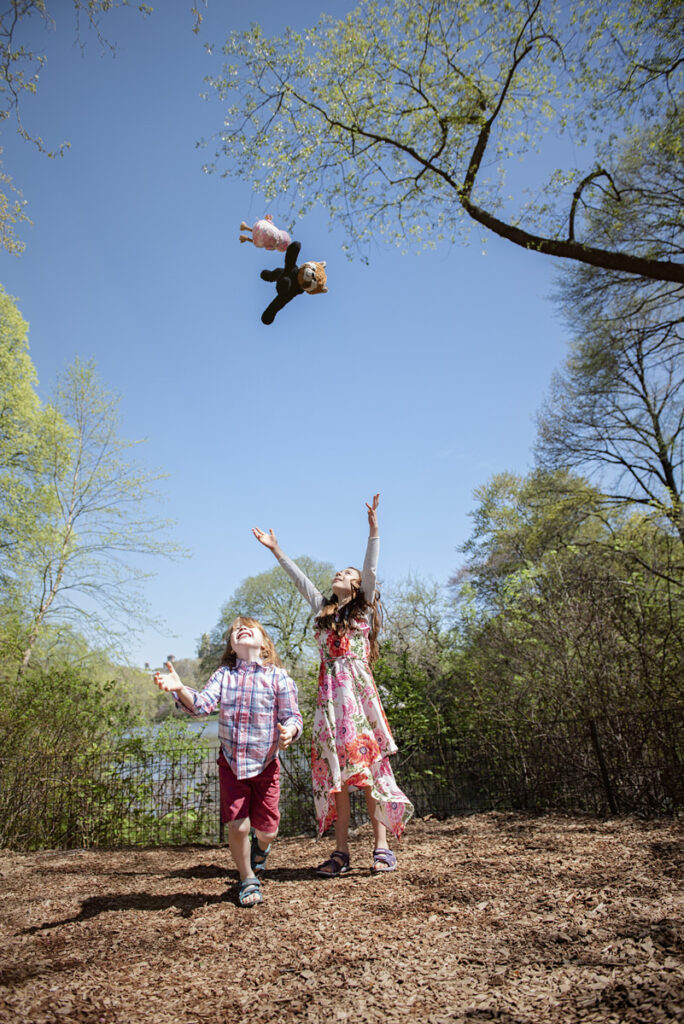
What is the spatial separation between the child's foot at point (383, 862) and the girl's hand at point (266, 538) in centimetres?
182

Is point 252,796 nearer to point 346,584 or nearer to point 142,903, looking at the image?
point 142,903

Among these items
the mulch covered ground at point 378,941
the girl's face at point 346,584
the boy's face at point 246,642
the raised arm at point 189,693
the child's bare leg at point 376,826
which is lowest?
the mulch covered ground at point 378,941

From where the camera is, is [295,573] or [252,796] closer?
[252,796]

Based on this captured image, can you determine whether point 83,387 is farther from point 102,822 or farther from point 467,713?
point 467,713

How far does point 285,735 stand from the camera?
2920 mm

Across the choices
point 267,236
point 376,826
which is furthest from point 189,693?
point 267,236

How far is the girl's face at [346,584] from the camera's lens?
3.49m

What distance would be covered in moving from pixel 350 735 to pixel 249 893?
0.89 meters

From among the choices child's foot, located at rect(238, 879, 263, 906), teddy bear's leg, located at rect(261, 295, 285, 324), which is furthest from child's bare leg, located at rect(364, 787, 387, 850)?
teddy bear's leg, located at rect(261, 295, 285, 324)

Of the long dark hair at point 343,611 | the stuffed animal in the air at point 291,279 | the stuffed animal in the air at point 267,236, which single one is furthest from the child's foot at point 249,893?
the stuffed animal in the air at point 267,236

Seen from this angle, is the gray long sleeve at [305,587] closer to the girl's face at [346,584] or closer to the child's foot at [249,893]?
the girl's face at [346,584]

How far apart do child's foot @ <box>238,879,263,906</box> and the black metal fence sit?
255 centimetres

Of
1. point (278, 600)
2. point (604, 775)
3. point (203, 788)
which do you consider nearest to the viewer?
point (604, 775)

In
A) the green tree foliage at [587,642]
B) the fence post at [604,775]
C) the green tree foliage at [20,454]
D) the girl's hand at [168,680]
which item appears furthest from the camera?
the green tree foliage at [20,454]
